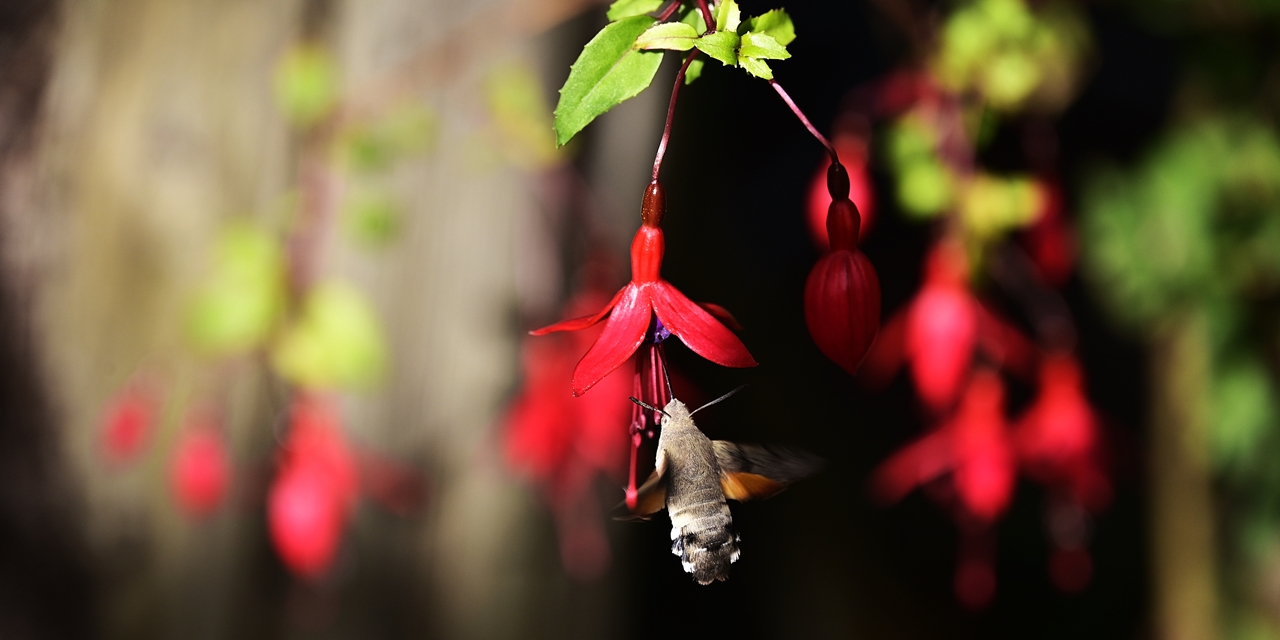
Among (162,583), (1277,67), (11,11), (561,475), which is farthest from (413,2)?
(1277,67)

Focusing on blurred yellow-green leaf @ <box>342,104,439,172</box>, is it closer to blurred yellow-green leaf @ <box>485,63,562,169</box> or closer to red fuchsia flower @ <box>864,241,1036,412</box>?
blurred yellow-green leaf @ <box>485,63,562,169</box>

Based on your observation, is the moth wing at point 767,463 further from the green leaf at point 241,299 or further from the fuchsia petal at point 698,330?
the green leaf at point 241,299

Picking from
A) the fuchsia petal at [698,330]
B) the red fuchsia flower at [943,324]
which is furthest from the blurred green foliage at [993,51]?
the fuchsia petal at [698,330]

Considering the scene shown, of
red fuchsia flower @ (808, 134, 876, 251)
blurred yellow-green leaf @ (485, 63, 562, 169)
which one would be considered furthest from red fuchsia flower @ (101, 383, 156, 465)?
red fuchsia flower @ (808, 134, 876, 251)

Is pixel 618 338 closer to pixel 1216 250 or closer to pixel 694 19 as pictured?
pixel 694 19

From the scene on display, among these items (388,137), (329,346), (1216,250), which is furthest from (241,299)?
(1216,250)

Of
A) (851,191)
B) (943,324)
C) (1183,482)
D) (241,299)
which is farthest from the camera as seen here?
(1183,482)

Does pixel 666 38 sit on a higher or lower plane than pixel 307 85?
lower
